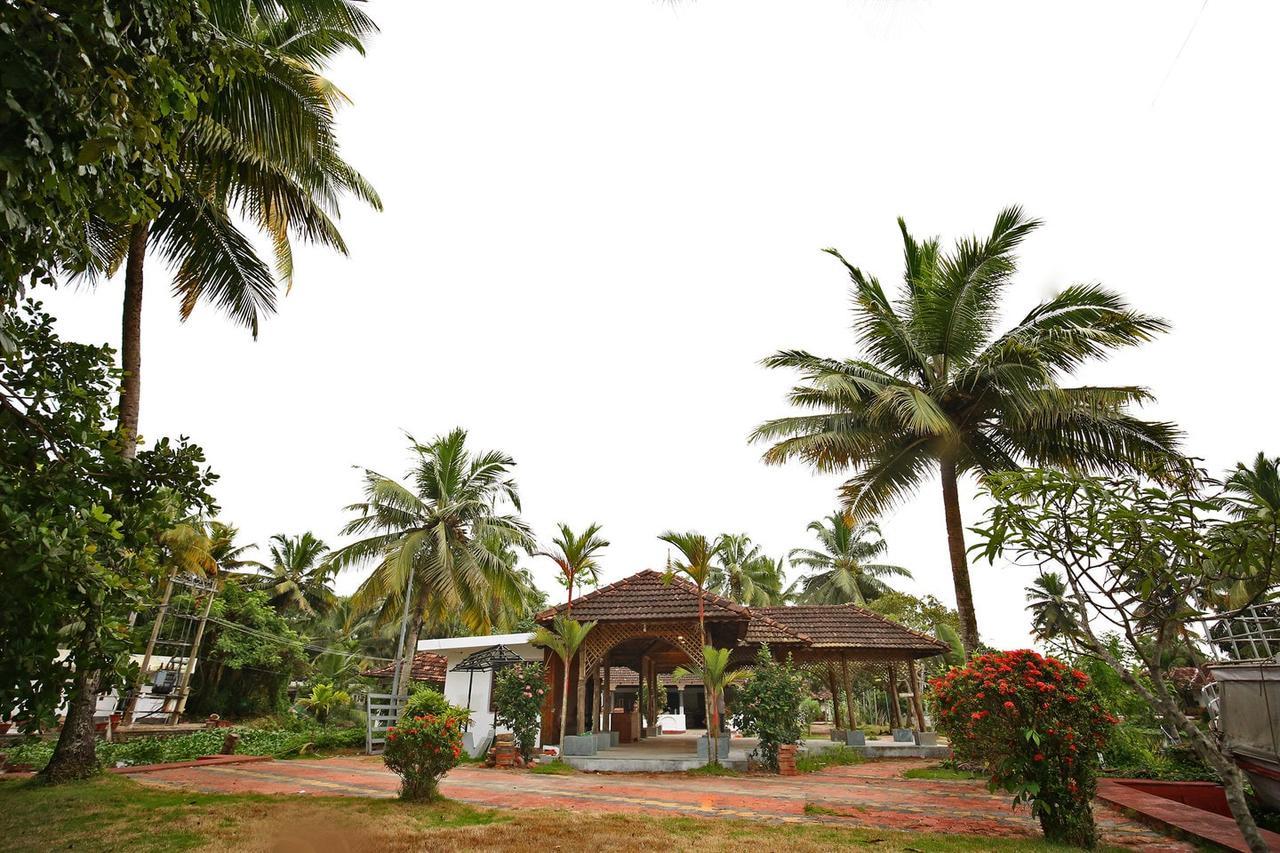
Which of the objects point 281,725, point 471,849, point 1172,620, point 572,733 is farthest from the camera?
point 281,725

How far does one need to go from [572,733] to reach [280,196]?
13778 millimetres

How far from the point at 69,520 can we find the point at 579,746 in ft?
39.7

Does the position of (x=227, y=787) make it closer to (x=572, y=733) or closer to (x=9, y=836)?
(x=9, y=836)

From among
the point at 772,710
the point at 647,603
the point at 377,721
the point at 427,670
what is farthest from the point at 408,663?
the point at 772,710

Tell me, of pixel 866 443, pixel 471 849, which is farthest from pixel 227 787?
pixel 866 443

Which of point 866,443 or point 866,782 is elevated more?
point 866,443

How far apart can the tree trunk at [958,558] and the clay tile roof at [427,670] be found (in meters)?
14.1

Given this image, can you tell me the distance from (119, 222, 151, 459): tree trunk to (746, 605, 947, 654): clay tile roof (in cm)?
1358

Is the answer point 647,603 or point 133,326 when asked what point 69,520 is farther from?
point 647,603

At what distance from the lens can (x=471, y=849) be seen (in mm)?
5789

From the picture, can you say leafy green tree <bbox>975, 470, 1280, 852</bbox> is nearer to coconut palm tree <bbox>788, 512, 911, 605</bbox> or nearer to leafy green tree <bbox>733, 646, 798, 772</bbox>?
leafy green tree <bbox>733, 646, 798, 772</bbox>

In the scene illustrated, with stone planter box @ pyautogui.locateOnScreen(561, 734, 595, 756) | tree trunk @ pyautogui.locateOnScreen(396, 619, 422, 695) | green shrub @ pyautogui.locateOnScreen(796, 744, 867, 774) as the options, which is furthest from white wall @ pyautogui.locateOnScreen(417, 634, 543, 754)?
green shrub @ pyautogui.locateOnScreen(796, 744, 867, 774)

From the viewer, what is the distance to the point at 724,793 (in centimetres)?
1003

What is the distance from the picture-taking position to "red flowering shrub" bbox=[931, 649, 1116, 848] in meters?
6.38
